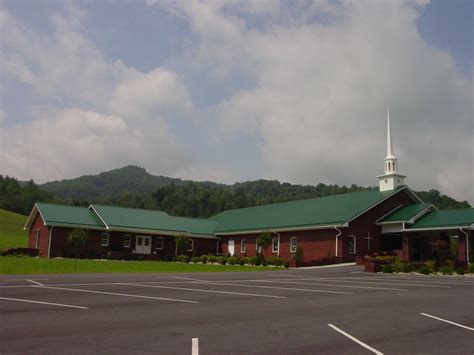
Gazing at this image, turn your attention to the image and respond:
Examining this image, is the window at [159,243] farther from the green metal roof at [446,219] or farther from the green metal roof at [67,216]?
the green metal roof at [446,219]

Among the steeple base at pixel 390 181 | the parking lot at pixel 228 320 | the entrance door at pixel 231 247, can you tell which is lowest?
the parking lot at pixel 228 320

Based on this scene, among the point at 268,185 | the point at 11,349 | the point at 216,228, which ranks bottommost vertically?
the point at 11,349

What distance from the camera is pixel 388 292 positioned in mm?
16016

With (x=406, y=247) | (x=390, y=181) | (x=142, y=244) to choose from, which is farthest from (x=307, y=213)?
(x=142, y=244)

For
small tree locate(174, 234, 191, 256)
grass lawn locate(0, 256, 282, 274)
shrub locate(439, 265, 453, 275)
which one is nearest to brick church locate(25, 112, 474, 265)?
small tree locate(174, 234, 191, 256)

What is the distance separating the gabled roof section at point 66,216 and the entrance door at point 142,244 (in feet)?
12.3

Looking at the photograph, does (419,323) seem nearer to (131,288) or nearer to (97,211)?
(131,288)

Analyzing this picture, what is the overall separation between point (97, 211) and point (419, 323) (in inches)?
1573

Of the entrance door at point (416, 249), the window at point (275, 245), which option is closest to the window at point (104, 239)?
the window at point (275, 245)

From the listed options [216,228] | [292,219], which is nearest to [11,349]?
[292,219]

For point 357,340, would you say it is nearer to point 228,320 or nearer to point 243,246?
point 228,320

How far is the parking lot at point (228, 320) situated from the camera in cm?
767

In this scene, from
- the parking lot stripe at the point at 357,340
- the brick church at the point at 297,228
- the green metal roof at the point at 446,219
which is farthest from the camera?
the brick church at the point at 297,228

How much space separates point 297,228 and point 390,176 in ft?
28.8
